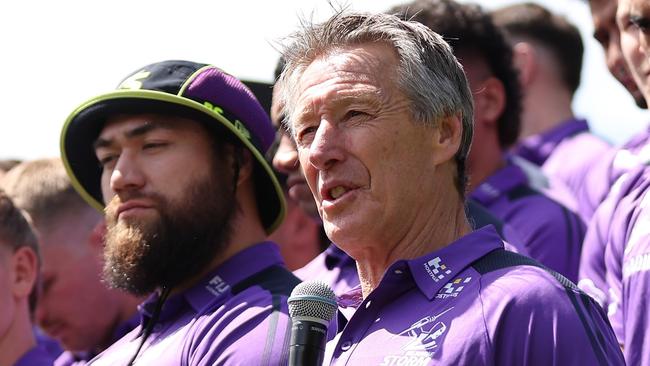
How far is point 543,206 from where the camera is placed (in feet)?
18.1

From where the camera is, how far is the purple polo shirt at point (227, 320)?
3.97m

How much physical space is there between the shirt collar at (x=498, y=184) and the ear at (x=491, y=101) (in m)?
0.32

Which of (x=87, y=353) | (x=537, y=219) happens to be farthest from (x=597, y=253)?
(x=87, y=353)

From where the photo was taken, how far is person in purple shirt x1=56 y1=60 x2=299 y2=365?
4.49 meters

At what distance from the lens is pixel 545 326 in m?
3.01

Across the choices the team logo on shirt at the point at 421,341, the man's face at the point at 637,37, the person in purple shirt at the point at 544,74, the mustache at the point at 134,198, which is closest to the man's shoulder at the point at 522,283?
the team logo on shirt at the point at 421,341

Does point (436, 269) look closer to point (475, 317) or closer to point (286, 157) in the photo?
point (475, 317)

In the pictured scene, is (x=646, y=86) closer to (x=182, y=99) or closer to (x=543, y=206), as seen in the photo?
(x=543, y=206)

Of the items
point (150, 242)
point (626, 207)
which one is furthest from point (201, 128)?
point (626, 207)

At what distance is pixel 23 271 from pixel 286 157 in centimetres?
141

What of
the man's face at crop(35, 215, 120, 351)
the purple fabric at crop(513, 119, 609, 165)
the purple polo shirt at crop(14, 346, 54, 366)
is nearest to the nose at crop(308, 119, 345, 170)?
the purple polo shirt at crop(14, 346, 54, 366)

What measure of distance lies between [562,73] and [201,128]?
3.86 metres

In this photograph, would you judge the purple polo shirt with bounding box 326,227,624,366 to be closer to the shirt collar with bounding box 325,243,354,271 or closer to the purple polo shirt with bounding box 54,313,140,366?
the shirt collar with bounding box 325,243,354,271

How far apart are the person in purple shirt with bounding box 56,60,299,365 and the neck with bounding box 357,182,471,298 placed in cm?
75
